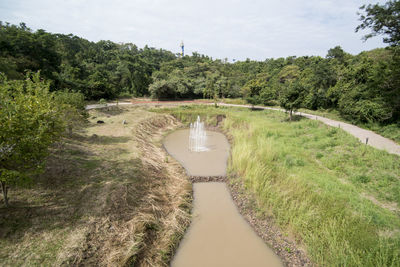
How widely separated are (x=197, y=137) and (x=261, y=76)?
40504 mm

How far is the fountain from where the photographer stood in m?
19.5

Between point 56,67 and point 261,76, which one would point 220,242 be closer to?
point 56,67

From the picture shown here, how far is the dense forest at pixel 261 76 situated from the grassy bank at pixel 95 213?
8544 millimetres

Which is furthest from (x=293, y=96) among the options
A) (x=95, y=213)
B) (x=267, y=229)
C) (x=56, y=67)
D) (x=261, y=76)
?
(x=56, y=67)

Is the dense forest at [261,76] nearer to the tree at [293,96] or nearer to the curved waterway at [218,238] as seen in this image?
the tree at [293,96]

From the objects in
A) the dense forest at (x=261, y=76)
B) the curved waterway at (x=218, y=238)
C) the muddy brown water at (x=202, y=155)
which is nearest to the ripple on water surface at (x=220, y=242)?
the curved waterway at (x=218, y=238)

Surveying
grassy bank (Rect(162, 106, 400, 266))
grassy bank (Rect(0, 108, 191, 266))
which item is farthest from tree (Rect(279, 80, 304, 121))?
grassy bank (Rect(0, 108, 191, 266))

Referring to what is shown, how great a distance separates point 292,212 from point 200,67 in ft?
170

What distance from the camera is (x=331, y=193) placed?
8.80m

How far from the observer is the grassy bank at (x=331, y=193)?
6.18 m

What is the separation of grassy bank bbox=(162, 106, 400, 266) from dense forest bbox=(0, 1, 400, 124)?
7.03m

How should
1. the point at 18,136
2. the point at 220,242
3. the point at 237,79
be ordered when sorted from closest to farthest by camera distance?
the point at 18,136 → the point at 220,242 → the point at 237,79

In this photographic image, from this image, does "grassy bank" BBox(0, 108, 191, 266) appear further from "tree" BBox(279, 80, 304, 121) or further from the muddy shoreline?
"tree" BBox(279, 80, 304, 121)

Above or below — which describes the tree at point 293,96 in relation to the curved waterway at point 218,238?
above
